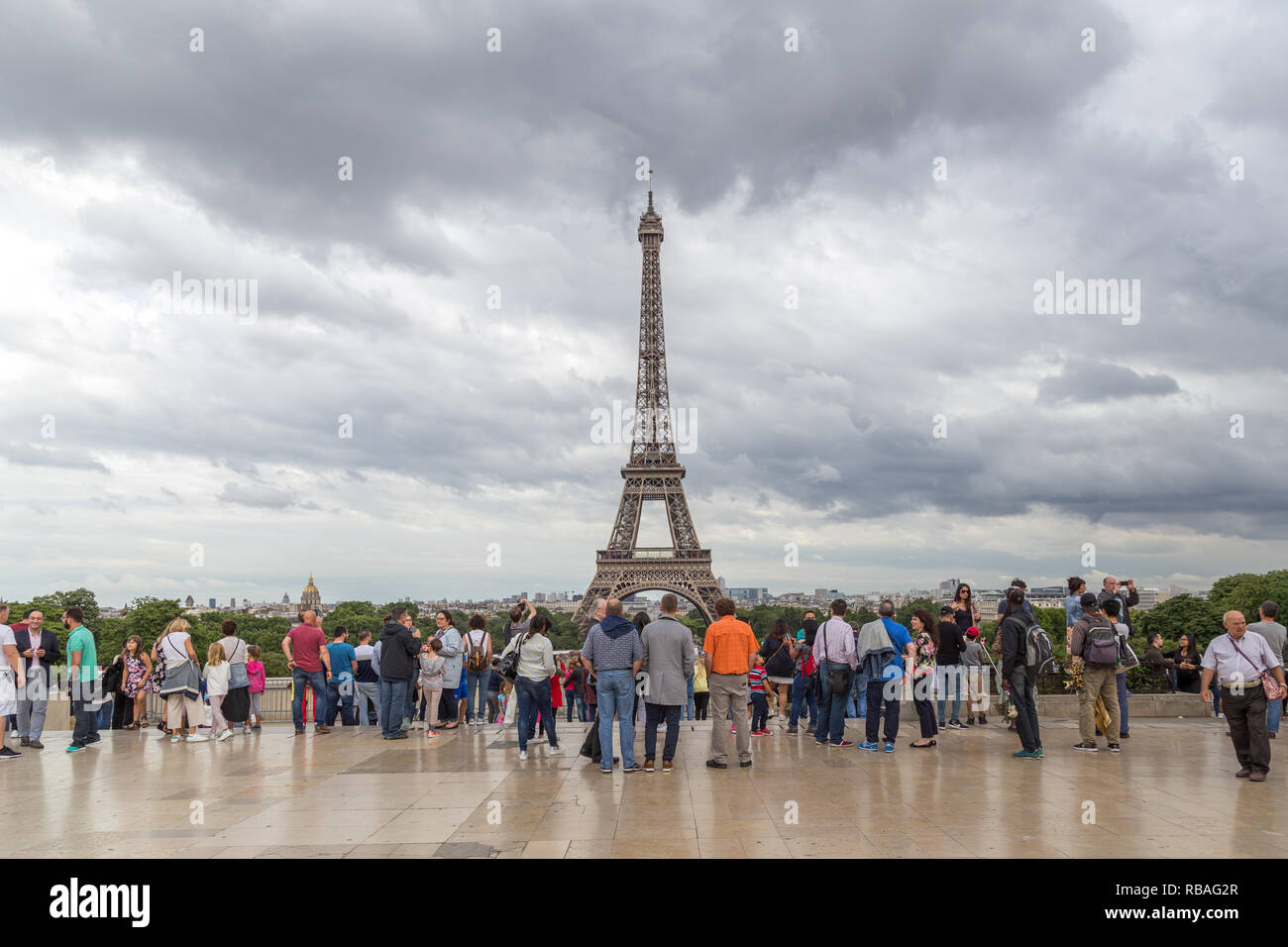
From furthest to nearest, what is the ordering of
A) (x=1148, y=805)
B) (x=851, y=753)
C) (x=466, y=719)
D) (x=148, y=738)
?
(x=466, y=719)
(x=148, y=738)
(x=851, y=753)
(x=1148, y=805)

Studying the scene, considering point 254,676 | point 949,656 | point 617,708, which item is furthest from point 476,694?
point 949,656

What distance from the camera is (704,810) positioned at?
7836mm

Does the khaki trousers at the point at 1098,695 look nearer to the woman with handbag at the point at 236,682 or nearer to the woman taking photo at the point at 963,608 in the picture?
the woman taking photo at the point at 963,608

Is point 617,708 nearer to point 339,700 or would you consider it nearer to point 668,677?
point 668,677

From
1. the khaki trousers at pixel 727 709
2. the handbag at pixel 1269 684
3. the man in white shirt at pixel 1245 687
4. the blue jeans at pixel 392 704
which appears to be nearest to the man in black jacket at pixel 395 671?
the blue jeans at pixel 392 704

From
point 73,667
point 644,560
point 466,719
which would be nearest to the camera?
point 73,667

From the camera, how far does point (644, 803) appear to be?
8156mm

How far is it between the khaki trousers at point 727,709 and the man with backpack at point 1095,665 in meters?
4.01

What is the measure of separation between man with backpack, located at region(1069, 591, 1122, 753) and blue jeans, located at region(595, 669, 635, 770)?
524 centimetres

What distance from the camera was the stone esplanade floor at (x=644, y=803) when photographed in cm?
663

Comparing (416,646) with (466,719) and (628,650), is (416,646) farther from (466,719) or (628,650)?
(628,650)

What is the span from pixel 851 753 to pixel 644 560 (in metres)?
53.7

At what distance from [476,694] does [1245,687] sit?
11.4 meters
